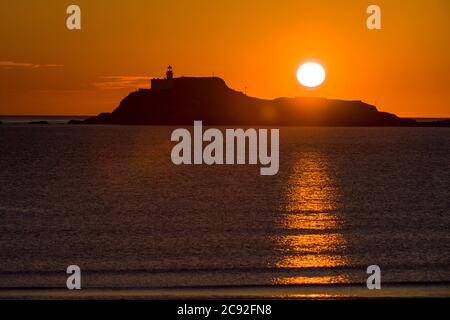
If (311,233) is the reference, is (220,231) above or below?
below

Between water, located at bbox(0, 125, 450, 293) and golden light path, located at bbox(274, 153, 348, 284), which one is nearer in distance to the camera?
water, located at bbox(0, 125, 450, 293)

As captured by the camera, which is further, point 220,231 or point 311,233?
point 220,231

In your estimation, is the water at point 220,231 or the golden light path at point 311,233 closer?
the water at point 220,231

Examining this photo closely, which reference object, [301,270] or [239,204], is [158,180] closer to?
[239,204]

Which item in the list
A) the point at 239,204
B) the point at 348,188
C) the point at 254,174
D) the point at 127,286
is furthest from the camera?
the point at 254,174

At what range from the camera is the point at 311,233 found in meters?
35.3

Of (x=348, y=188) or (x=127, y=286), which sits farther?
(x=348, y=188)

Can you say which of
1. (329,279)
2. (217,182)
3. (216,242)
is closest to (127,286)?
(329,279)

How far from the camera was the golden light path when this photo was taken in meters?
26.0

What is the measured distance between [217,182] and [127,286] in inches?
2361

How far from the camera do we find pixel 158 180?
8256 cm

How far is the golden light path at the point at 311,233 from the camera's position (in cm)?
2600
